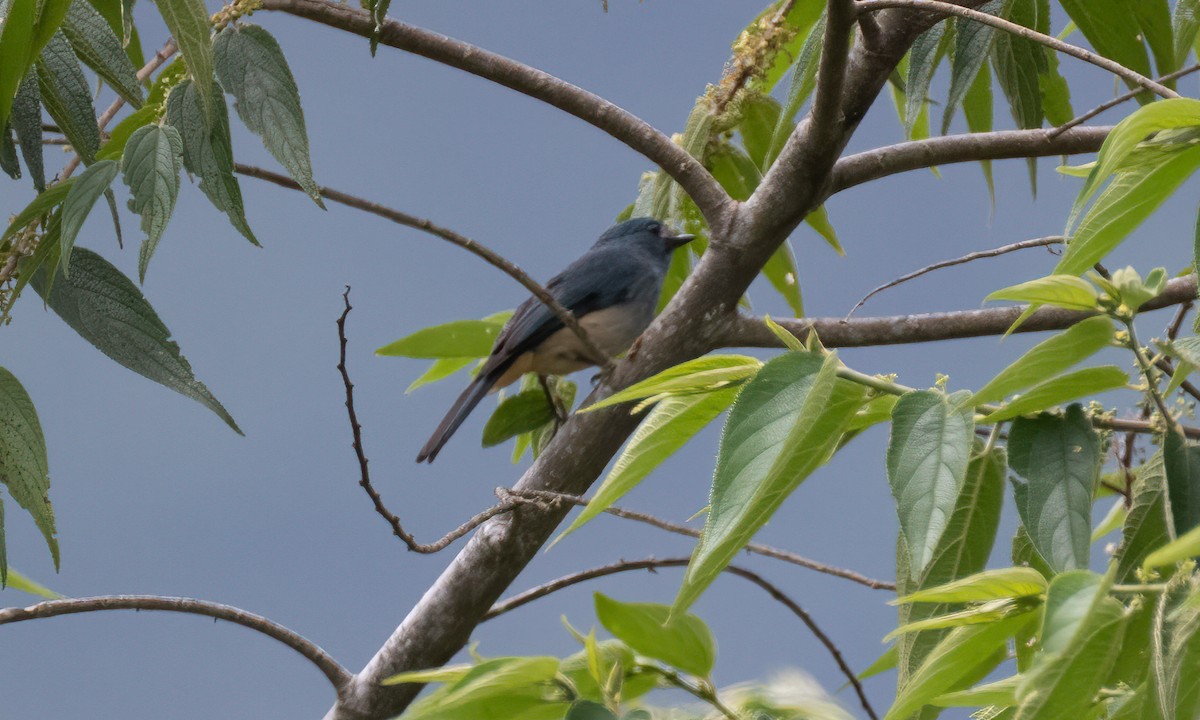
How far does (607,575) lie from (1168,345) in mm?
1236

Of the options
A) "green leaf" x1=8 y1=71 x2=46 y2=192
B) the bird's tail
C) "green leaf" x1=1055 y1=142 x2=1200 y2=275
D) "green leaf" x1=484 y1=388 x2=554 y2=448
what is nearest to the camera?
"green leaf" x1=1055 y1=142 x2=1200 y2=275

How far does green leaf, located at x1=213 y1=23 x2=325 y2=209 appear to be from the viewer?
4.35ft

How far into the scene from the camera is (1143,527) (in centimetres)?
104

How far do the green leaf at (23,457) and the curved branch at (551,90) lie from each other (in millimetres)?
869

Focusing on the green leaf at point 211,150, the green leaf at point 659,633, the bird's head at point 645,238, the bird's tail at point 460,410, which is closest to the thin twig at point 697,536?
the green leaf at point 659,633

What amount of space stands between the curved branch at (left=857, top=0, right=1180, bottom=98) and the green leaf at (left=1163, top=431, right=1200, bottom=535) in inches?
11.9

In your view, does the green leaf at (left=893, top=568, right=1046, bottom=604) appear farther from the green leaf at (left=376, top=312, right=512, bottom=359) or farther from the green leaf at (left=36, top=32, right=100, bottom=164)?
the green leaf at (left=376, top=312, right=512, bottom=359)

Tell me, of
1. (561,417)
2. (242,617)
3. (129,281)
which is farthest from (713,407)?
(561,417)

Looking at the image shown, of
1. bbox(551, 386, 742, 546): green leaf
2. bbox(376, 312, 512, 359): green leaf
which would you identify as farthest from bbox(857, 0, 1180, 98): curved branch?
bbox(376, 312, 512, 359): green leaf

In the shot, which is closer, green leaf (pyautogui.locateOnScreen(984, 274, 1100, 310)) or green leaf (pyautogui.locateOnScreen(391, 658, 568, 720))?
green leaf (pyautogui.locateOnScreen(984, 274, 1100, 310))

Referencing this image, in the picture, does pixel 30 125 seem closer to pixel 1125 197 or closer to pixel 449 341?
pixel 449 341

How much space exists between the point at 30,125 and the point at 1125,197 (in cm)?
124

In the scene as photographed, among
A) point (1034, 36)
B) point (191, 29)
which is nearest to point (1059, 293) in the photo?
point (1034, 36)

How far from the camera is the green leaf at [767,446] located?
0.83 meters
